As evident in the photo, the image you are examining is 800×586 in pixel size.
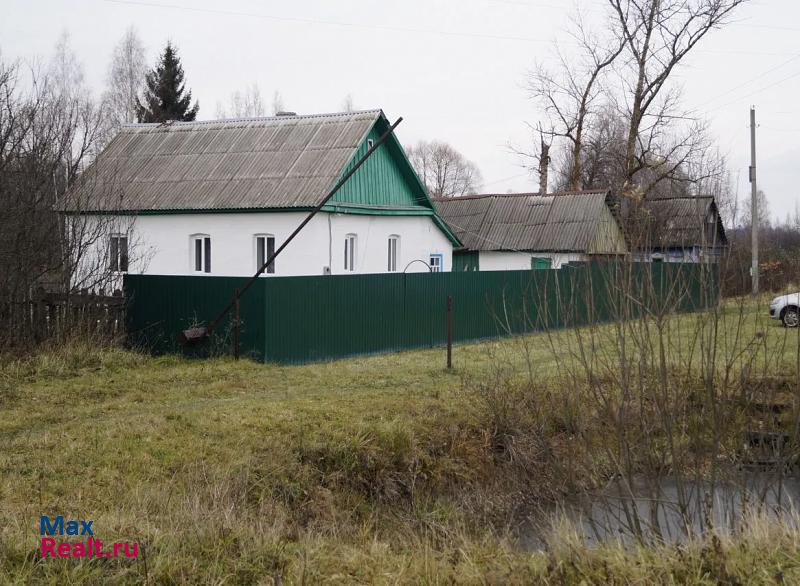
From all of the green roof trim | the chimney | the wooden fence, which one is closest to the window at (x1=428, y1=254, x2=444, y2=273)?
the green roof trim

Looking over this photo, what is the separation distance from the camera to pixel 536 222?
30.9 meters

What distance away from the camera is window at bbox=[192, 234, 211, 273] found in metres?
20.8

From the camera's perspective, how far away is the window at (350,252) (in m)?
20.9

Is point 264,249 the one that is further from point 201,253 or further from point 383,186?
point 383,186

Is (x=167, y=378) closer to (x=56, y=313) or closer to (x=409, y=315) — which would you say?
(x=56, y=313)

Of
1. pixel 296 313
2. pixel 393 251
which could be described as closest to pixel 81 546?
pixel 296 313

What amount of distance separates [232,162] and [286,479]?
1469 cm

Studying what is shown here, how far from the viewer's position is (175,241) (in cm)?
2097

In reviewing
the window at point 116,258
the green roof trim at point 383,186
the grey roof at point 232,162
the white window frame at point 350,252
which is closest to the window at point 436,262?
A: the green roof trim at point 383,186

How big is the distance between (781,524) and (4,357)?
10301 mm

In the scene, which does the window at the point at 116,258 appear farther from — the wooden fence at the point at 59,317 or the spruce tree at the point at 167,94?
the spruce tree at the point at 167,94

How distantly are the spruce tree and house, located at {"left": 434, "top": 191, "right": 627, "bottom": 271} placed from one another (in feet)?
54.6

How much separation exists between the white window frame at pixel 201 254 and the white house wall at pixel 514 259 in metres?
12.0

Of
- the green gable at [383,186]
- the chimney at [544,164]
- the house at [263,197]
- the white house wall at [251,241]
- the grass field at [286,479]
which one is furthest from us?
the chimney at [544,164]
